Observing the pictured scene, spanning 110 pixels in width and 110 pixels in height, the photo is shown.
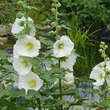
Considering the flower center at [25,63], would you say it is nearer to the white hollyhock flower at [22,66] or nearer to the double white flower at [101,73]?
the white hollyhock flower at [22,66]

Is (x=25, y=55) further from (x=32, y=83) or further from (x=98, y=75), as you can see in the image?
(x=98, y=75)

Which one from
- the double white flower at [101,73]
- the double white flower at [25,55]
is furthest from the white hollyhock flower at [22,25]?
the double white flower at [101,73]

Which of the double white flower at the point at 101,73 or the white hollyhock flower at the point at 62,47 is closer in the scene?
the white hollyhock flower at the point at 62,47

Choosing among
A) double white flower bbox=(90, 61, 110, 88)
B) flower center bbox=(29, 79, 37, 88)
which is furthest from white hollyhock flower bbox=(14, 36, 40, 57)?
double white flower bbox=(90, 61, 110, 88)

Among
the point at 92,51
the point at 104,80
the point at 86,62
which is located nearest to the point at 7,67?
the point at 104,80

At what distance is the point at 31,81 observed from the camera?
55.8 inches

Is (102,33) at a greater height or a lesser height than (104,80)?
greater

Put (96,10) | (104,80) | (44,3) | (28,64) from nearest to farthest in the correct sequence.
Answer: (28,64) → (104,80) → (96,10) → (44,3)

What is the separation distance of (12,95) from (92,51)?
277 cm

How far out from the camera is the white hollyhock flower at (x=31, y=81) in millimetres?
1393

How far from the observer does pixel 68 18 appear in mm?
5031

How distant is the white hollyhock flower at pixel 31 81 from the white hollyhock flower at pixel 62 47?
0.42ft

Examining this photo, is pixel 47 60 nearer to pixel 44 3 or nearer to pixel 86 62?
pixel 86 62

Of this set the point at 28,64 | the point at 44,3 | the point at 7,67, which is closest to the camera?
the point at 28,64
